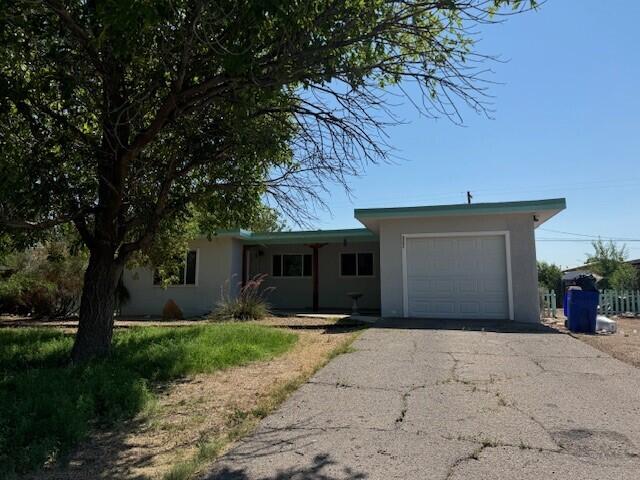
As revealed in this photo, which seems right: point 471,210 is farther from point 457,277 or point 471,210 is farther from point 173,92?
point 173,92

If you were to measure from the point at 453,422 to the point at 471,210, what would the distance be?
9611mm

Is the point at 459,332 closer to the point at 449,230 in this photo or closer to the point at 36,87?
the point at 449,230

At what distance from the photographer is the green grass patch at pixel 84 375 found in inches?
180

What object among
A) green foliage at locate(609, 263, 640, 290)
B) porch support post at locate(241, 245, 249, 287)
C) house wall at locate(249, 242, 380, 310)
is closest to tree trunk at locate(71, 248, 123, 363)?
porch support post at locate(241, 245, 249, 287)

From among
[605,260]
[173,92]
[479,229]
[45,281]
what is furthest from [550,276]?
[173,92]

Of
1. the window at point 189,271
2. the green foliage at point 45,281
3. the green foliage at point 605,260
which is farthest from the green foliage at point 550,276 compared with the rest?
the green foliage at point 45,281

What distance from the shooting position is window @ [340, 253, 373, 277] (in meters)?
20.4

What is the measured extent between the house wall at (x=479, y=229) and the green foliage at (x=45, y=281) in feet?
28.8

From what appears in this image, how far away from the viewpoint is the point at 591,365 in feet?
25.3

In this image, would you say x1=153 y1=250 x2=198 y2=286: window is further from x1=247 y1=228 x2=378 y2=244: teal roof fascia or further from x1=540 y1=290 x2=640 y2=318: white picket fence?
x1=540 y1=290 x2=640 y2=318: white picket fence

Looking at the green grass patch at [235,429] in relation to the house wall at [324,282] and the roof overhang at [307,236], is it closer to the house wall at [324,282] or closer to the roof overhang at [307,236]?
the roof overhang at [307,236]

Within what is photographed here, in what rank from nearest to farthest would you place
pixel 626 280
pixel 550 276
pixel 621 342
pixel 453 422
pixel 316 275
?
pixel 453 422
pixel 621 342
pixel 316 275
pixel 626 280
pixel 550 276

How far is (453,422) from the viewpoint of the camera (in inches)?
193

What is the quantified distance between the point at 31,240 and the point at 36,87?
2784mm
